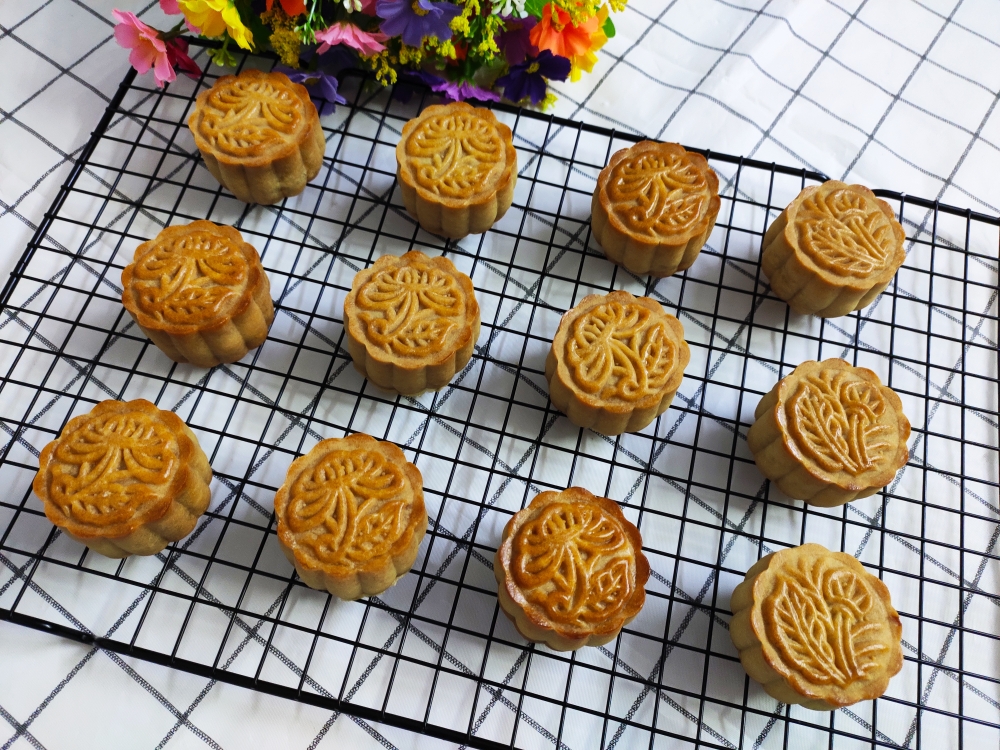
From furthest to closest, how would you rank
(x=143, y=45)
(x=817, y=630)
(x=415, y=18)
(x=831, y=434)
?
(x=143, y=45) < (x=415, y=18) < (x=831, y=434) < (x=817, y=630)

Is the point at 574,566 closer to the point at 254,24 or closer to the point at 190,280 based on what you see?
the point at 190,280

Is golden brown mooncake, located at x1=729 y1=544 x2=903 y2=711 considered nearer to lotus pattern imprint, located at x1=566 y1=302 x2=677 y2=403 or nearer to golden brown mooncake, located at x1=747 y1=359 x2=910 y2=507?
golden brown mooncake, located at x1=747 y1=359 x2=910 y2=507

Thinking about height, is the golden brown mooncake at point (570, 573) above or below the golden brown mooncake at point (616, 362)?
below

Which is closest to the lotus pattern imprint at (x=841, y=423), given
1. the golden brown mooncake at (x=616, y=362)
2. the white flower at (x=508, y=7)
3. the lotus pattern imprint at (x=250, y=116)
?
the golden brown mooncake at (x=616, y=362)

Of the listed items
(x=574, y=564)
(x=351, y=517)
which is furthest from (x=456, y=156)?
(x=574, y=564)

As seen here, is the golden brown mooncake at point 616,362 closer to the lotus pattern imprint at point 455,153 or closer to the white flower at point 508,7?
the lotus pattern imprint at point 455,153

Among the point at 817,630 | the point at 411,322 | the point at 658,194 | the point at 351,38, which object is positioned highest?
the point at 351,38

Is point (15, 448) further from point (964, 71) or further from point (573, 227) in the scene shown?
point (964, 71)
